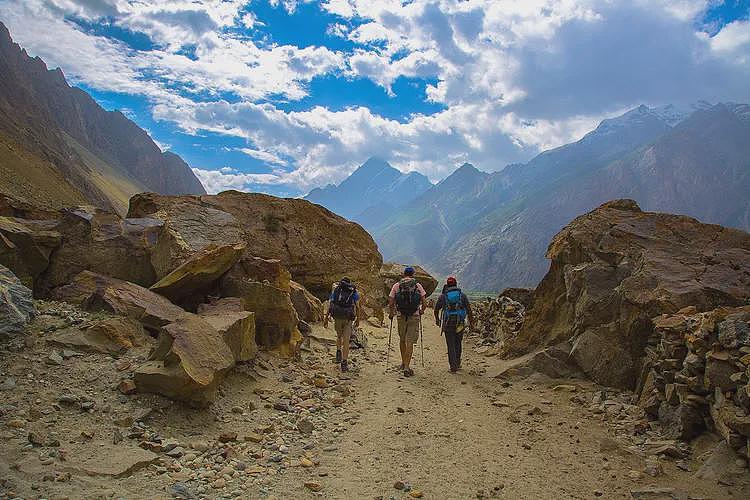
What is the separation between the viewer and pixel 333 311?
12.3m

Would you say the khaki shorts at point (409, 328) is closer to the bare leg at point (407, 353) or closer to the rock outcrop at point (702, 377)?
the bare leg at point (407, 353)

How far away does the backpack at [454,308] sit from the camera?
42.2 ft

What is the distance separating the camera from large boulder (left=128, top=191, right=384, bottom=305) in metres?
17.6

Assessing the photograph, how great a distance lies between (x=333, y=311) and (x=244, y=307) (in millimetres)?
2248

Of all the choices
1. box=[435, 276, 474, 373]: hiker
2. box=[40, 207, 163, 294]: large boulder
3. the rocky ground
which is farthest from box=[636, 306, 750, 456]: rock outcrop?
box=[40, 207, 163, 294]: large boulder

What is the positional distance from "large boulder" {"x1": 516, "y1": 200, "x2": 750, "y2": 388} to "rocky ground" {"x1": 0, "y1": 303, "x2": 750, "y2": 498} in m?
1.23

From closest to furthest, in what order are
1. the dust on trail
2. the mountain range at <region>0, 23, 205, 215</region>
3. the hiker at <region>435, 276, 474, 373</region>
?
1. the dust on trail
2. the hiker at <region>435, 276, 474, 373</region>
3. the mountain range at <region>0, 23, 205, 215</region>

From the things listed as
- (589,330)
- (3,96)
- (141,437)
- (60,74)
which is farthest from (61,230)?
(60,74)

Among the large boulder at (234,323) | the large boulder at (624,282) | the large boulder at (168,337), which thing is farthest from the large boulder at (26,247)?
the large boulder at (624,282)

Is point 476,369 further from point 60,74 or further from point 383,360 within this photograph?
point 60,74

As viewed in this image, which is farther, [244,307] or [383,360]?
[383,360]

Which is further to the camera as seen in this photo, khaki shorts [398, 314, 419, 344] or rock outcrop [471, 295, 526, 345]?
rock outcrop [471, 295, 526, 345]

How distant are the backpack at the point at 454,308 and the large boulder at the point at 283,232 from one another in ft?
25.5

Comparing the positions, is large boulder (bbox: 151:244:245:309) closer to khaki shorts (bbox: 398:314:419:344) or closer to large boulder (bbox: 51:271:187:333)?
large boulder (bbox: 51:271:187:333)
